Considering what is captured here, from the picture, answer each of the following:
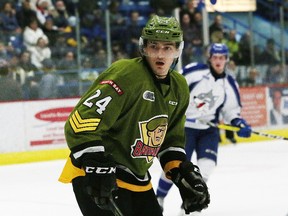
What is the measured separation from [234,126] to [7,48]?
3874mm

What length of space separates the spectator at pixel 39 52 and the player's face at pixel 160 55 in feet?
18.9

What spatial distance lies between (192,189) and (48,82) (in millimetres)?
5744

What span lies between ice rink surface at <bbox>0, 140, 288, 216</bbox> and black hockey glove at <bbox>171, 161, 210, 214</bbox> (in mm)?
2241

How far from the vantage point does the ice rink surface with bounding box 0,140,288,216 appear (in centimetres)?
521

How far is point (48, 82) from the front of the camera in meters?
8.38

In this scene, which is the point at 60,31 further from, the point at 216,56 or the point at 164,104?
the point at 164,104

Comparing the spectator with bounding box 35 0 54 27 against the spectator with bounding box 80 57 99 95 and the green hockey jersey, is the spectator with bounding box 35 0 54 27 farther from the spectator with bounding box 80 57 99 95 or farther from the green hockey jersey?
the green hockey jersey

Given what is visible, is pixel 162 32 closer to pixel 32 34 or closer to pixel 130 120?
pixel 130 120

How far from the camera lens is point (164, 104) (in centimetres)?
280

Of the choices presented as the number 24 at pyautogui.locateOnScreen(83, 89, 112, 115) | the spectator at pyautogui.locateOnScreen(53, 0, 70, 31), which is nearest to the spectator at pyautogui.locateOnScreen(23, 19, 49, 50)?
the spectator at pyautogui.locateOnScreen(53, 0, 70, 31)


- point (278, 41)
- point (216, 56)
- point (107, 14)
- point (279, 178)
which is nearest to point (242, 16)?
point (278, 41)

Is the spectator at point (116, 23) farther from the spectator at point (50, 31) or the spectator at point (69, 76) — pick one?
the spectator at point (69, 76)

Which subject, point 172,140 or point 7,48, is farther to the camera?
point 7,48

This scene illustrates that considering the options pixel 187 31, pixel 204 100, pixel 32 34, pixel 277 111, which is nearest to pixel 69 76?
pixel 32 34
